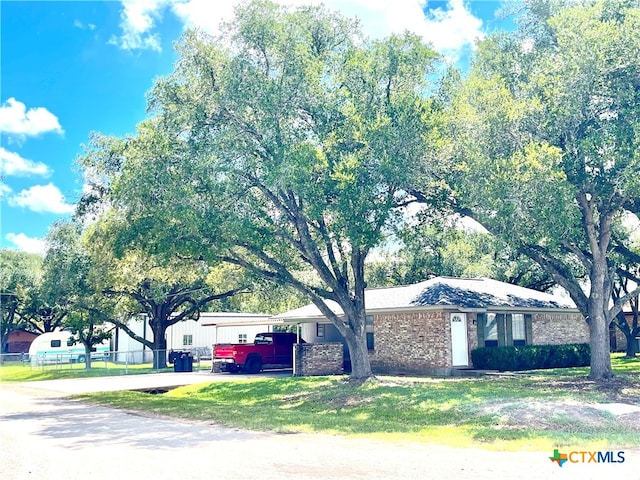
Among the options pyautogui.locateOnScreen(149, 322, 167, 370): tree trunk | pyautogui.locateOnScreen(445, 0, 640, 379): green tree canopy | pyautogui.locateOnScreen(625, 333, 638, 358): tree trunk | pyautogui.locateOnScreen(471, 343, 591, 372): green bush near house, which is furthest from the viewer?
pyautogui.locateOnScreen(625, 333, 638, 358): tree trunk

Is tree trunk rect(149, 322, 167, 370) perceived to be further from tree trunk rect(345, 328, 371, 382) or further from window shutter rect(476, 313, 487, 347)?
window shutter rect(476, 313, 487, 347)

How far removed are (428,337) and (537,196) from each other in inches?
396

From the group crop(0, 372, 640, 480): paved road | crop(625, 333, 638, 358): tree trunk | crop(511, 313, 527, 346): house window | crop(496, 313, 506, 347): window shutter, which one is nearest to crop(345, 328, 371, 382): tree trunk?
crop(0, 372, 640, 480): paved road

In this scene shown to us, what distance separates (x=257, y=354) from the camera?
3008 centimetres

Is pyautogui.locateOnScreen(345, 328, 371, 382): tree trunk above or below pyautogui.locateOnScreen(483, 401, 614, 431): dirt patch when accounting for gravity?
above

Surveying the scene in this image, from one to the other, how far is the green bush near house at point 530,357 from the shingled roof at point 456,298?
175cm

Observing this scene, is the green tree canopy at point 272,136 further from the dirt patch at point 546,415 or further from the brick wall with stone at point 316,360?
the brick wall with stone at point 316,360

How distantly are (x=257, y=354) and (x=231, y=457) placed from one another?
20130 mm

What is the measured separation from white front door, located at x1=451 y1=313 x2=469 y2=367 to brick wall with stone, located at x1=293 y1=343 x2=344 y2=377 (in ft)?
16.8

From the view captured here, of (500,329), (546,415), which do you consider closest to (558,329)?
(500,329)

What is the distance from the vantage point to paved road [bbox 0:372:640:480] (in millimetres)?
8867

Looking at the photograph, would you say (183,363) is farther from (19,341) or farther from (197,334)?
(19,341)

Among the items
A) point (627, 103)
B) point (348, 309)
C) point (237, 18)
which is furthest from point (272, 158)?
point (627, 103)

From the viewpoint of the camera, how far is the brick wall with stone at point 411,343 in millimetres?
24703
